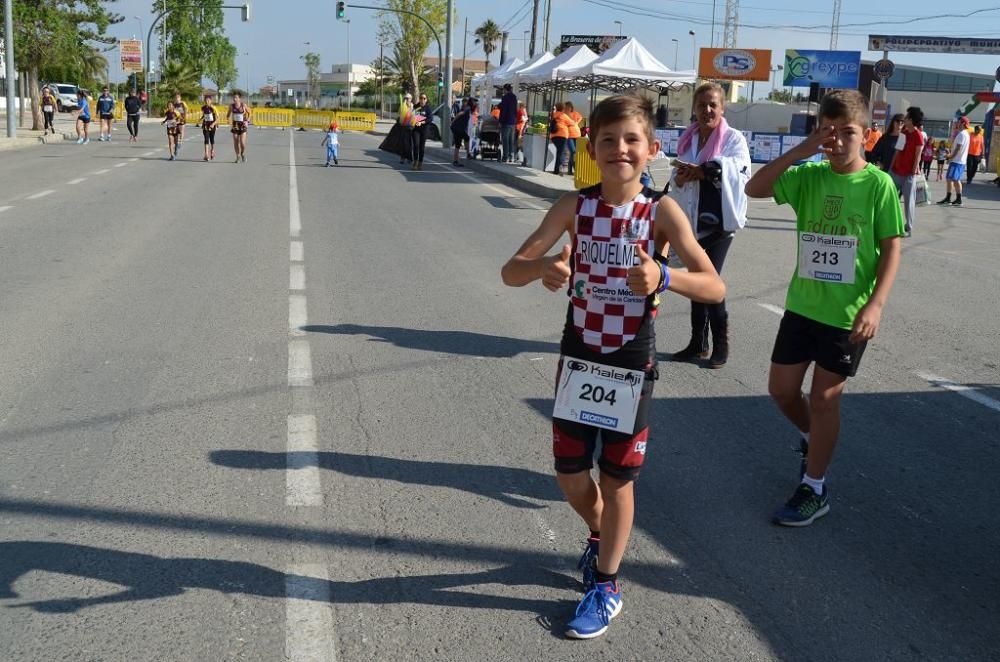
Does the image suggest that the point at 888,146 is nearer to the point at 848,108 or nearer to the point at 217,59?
the point at 848,108

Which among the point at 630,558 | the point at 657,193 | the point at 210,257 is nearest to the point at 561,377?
the point at 657,193

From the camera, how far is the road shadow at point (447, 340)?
7.07 m

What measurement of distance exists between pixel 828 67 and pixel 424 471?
2056 inches

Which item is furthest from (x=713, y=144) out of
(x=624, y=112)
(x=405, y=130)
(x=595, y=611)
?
(x=405, y=130)

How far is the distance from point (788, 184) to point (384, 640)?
263 cm

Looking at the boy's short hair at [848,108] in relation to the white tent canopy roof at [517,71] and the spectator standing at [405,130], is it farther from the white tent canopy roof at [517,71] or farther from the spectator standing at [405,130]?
the white tent canopy roof at [517,71]

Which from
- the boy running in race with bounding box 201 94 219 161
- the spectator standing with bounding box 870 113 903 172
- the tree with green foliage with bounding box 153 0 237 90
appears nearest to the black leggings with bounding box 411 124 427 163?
the boy running in race with bounding box 201 94 219 161

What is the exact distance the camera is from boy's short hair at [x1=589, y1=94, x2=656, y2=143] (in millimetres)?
3045

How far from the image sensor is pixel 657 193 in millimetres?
3244

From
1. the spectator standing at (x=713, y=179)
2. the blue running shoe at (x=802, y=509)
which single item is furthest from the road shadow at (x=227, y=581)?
the spectator standing at (x=713, y=179)

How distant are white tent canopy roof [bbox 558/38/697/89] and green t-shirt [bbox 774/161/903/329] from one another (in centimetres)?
2062

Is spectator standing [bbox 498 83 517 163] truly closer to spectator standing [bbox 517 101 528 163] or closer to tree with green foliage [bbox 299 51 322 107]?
spectator standing [bbox 517 101 528 163]

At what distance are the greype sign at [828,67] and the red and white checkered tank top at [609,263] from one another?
51.8 m

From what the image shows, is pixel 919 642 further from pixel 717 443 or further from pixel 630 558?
pixel 717 443
